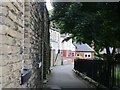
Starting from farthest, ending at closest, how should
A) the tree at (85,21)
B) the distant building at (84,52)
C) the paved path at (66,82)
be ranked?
the distant building at (84,52) < the paved path at (66,82) < the tree at (85,21)

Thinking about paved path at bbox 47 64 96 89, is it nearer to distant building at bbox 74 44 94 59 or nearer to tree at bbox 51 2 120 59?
tree at bbox 51 2 120 59

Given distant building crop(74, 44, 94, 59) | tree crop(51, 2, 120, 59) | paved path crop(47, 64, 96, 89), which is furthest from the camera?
distant building crop(74, 44, 94, 59)

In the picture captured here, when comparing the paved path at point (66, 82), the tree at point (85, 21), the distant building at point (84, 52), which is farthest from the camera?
the distant building at point (84, 52)

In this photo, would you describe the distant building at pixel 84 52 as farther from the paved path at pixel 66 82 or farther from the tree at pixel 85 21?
the tree at pixel 85 21

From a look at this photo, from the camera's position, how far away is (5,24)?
3.63 metres

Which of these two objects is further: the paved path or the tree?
the paved path

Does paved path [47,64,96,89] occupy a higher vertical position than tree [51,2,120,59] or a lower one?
lower

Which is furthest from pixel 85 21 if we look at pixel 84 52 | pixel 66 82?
pixel 84 52

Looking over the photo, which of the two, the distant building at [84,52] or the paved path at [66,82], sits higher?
the distant building at [84,52]

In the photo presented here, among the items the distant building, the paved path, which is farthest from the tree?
the distant building

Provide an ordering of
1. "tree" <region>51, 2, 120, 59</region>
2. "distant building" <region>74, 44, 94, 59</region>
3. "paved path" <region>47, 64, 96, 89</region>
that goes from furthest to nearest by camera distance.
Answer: "distant building" <region>74, 44, 94, 59</region> < "paved path" <region>47, 64, 96, 89</region> < "tree" <region>51, 2, 120, 59</region>

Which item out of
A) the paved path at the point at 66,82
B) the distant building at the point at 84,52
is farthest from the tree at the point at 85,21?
the distant building at the point at 84,52

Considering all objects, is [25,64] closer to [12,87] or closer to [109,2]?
[12,87]

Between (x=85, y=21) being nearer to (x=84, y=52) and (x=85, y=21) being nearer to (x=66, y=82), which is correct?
(x=66, y=82)
